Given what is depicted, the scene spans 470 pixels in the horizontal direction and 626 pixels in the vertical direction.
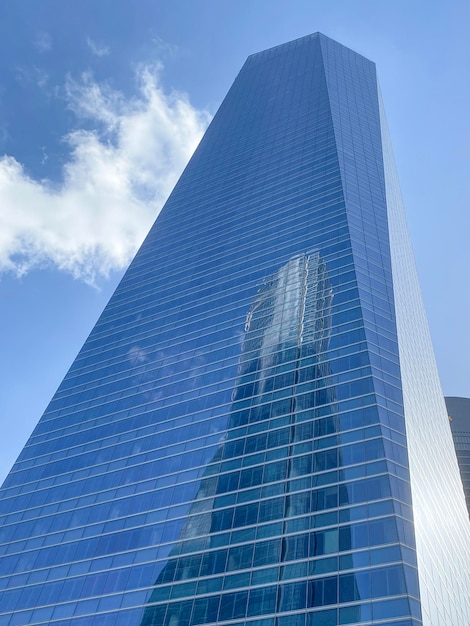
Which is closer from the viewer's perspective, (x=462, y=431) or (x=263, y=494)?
(x=263, y=494)

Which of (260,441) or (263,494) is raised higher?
(260,441)

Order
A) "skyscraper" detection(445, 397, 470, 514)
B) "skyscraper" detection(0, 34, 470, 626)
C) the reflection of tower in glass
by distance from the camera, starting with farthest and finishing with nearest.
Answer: "skyscraper" detection(445, 397, 470, 514) → the reflection of tower in glass → "skyscraper" detection(0, 34, 470, 626)

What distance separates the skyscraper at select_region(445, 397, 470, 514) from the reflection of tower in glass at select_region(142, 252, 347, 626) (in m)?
78.5

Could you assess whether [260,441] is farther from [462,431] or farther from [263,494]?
[462,431]

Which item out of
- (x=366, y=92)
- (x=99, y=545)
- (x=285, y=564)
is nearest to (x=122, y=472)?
(x=99, y=545)

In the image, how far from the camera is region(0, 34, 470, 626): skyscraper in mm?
50250

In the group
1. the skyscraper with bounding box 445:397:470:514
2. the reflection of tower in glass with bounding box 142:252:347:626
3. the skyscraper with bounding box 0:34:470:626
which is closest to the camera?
the skyscraper with bounding box 0:34:470:626

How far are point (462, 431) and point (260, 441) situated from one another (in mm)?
98378

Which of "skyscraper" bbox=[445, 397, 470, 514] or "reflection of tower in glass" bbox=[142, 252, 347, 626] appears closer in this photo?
"reflection of tower in glass" bbox=[142, 252, 347, 626]

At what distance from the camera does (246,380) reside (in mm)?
73875

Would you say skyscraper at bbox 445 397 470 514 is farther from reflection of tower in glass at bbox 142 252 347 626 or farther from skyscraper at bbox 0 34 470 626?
reflection of tower in glass at bbox 142 252 347 626

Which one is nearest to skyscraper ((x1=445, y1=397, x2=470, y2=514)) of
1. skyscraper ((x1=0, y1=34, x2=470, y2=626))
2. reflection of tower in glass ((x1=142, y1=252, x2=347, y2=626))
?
skyscraper ((x1=0, y1=34, x2=470, y2=626))

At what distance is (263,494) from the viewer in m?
58.5

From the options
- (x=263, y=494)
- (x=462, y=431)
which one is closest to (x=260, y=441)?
(x=263, y=494)
